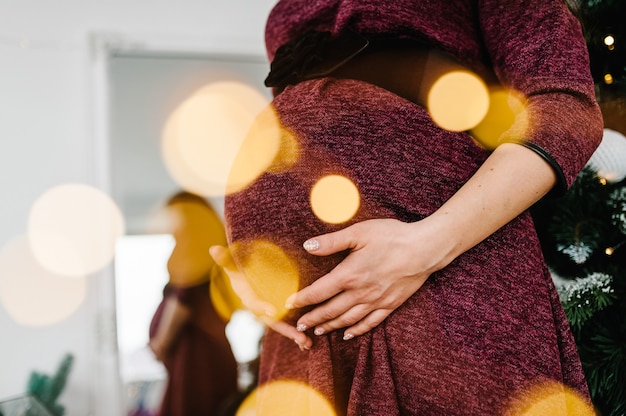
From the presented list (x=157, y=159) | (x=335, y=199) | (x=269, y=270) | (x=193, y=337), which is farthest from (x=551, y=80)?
(x=157, y=159)

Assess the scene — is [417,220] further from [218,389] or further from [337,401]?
[218,389]

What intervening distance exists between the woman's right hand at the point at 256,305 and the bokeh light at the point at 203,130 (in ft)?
6.82

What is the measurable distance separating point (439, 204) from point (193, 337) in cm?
204

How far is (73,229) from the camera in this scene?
2.18 m

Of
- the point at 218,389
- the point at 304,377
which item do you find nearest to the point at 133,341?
the point at 218,389

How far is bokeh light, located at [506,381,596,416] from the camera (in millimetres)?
472

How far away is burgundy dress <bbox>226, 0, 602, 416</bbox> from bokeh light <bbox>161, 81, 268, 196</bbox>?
7.08 ft

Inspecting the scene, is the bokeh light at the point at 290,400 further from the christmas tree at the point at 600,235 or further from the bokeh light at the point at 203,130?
the bokeh light at the point at 203,130

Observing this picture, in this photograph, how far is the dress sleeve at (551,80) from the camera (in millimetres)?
489

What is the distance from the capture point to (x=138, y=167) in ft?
8.08

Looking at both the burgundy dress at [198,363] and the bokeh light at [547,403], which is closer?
the bokeh light at [547,403]

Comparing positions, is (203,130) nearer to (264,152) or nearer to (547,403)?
(264,152)

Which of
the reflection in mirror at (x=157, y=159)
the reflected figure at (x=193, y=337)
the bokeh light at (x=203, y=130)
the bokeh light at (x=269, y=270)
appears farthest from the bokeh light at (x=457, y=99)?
the bokeh light at (x=203, y=130)

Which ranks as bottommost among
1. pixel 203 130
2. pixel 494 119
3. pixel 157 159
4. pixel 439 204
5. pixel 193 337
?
pixel 193 337
